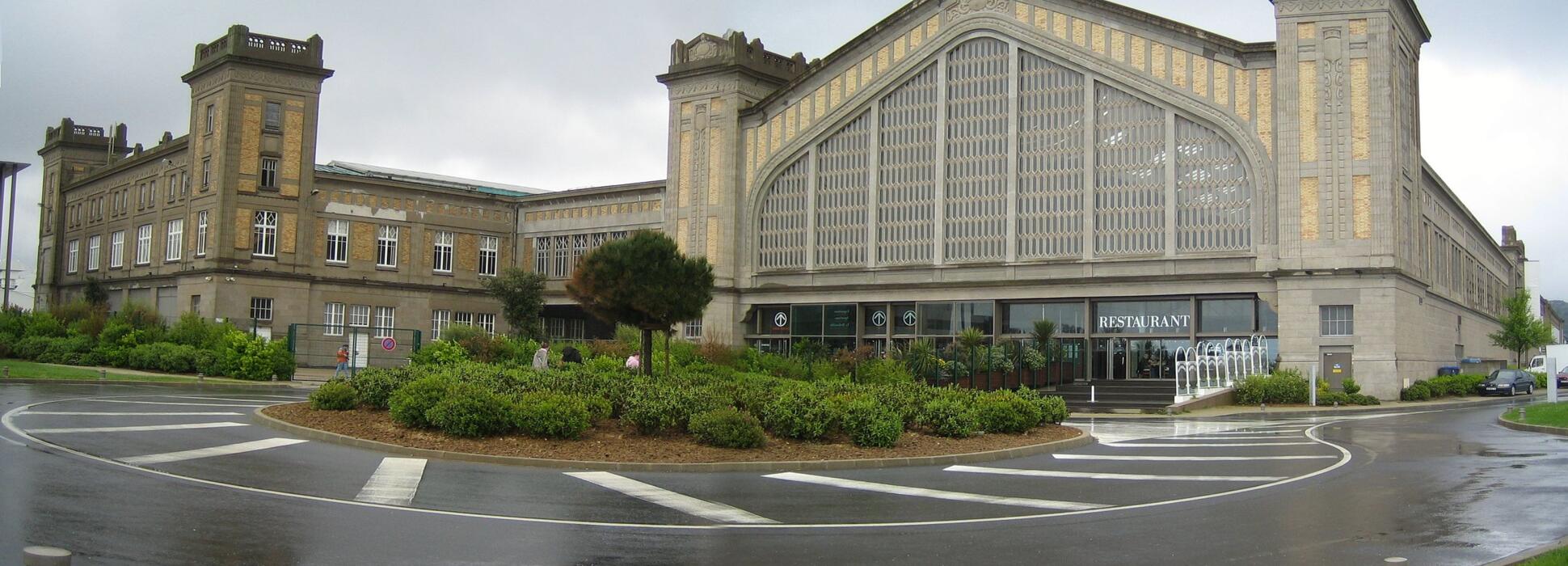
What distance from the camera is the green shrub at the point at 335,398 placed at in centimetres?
2152

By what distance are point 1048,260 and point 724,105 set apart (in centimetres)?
1795

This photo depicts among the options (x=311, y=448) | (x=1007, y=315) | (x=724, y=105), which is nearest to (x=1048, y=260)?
(x=1007, y=315)

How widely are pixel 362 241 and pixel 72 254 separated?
1059 inches

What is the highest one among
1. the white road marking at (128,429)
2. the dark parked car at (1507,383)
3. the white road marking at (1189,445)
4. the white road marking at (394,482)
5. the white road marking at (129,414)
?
the dark parked car at (1507,383)

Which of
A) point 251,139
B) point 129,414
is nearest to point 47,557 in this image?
point 129,414

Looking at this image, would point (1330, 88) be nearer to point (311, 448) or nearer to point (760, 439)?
point (760, 439)

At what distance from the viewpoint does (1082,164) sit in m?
47.8

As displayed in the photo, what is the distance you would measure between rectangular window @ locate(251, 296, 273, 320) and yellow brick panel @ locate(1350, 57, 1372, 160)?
154ft

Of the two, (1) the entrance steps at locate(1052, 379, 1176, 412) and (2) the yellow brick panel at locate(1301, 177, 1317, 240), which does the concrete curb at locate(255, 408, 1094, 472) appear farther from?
(2) the yellow brick panel at locate(1301, 177, 1317, 240)

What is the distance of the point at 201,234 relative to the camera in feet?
188

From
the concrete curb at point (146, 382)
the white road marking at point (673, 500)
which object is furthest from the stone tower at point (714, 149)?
the white road marking at point (673, 500)

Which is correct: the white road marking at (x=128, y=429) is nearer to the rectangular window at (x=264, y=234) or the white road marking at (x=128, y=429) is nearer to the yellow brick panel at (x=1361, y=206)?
the yellow brick panel at (x=1361, y=206)

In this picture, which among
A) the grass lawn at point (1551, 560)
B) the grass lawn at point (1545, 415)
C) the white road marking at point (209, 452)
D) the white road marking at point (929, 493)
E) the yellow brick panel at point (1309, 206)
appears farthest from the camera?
the yellow brick panel at point (1309, 206)

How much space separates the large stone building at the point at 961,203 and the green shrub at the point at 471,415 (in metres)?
32.2
